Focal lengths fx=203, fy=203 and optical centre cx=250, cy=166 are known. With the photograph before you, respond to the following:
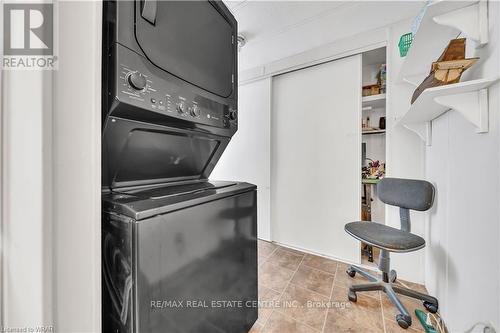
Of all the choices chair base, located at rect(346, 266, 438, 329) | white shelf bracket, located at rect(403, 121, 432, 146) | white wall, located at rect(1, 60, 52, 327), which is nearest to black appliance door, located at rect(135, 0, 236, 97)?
white wall, located at rect(1, 60, 52, 327)

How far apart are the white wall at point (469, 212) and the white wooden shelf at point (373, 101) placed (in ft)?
2.42

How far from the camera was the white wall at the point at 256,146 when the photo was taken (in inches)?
109

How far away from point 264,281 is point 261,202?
1088 mm

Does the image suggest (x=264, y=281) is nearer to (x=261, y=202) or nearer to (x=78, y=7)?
(x=261, y=202)

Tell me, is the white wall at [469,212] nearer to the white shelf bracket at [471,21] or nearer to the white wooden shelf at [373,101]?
the white shelf bracket at [471,21]

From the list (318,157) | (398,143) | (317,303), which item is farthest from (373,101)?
(317,303)

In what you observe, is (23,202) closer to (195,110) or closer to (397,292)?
(195,110)

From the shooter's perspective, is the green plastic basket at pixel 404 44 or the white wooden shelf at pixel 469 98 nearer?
the white wooden shelf at pixel 469 98

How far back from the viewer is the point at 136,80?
0.67m

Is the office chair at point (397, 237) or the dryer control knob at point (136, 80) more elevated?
the dryer control knob at point (136, 80)

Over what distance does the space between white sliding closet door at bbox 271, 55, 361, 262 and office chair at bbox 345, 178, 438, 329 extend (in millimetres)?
398

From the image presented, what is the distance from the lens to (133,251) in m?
0.62

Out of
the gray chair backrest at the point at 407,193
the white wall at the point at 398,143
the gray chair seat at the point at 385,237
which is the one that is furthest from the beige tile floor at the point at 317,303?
the gray chair backrest at the point at 407,193

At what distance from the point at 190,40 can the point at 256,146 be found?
2.01 metres
